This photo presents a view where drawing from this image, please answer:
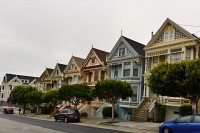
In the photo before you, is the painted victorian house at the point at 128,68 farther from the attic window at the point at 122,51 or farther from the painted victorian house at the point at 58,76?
the painted victorian house at the point at 58,76

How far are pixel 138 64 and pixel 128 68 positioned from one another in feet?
5.85

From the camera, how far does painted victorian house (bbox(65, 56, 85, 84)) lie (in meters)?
51.2

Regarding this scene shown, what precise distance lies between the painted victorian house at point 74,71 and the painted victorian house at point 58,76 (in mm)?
2143

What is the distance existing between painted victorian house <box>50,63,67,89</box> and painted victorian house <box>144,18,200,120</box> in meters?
25.0

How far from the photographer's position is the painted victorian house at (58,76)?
57.3 meters

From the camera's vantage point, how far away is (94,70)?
4634cm

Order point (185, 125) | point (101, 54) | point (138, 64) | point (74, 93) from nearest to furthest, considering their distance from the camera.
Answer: point (185, 125) → point (138, 64) → point (74, 93) → point (101, 54)

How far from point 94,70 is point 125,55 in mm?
8533

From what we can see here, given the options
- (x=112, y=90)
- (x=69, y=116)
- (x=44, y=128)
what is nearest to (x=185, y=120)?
(x=44, y=128)

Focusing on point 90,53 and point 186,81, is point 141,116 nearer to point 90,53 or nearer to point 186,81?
point 186,81

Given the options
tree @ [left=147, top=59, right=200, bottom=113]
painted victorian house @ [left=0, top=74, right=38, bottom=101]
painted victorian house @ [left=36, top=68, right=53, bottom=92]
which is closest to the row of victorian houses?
tree @ [left=147, top=59, right=200, bottom=113]

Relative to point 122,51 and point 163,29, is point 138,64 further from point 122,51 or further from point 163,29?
point 163,29

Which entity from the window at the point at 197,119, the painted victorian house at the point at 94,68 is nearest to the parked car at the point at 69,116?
the painted victorian house at the point at 94,68

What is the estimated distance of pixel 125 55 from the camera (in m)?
39.2
